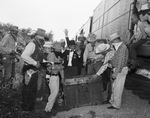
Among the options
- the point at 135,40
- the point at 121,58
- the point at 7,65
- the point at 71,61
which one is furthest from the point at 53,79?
the point at 71,61

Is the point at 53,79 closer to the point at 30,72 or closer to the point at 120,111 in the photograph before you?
the point at 30,72

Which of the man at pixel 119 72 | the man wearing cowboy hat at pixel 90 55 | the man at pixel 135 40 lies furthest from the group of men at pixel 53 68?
the man at pixel 135 40

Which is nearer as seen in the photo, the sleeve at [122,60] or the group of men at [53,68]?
the group of men at [53,68]

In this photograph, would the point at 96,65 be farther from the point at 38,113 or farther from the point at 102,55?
the point at 38,113

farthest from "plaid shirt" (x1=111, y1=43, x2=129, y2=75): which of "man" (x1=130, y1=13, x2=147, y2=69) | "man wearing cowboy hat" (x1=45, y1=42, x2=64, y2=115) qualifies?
"man wearing cowboy hat" (x1=45, y1=42, x2=64, y2=115)

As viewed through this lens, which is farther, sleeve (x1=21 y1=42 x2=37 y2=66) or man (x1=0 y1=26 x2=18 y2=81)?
man (x1=0 y1=26 x2=18 y2=81)

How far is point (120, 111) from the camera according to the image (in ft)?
12.6

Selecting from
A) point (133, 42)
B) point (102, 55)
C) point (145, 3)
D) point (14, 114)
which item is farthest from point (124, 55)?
point (14, 114)

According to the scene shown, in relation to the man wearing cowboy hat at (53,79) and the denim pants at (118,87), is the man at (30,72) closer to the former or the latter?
the man wearing cowboy hat at (53,79)

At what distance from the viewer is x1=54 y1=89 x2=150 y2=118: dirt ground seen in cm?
369

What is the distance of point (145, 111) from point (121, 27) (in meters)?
2.74

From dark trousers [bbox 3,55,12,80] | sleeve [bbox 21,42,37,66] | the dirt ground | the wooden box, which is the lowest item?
the dirt ground

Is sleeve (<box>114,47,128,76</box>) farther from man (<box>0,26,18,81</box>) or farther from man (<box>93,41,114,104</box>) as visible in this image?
man (<box>0,26,18,81</box>)

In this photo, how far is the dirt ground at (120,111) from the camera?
369cm
